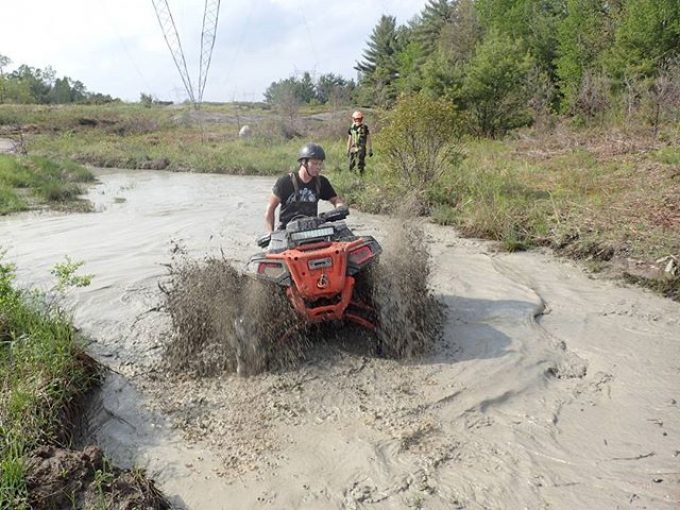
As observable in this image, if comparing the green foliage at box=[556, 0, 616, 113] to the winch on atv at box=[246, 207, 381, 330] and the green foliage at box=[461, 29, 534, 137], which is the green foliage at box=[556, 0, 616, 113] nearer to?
the green foliage at box=[461, 29, 534, 137]

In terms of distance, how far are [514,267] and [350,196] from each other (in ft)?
17.4

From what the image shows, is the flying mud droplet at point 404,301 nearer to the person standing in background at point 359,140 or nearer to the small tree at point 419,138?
the small tree at point 419,138

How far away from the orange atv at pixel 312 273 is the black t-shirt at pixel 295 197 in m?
0.62

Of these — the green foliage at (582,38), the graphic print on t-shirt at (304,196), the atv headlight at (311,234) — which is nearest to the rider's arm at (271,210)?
the graphic print on t-shirt at (304,196)

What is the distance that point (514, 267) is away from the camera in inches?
308

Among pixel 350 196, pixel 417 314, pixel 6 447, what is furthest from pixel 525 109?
pixel 6 447

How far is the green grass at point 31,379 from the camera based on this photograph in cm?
326

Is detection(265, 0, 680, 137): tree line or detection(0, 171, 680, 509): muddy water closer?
detection(0, 171, 680, 509): muddy water

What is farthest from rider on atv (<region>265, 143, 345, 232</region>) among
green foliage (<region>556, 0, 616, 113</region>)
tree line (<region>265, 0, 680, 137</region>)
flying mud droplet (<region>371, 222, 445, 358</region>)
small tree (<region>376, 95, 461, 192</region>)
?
green foliage (<region>556, 0, 616, 113</region>)

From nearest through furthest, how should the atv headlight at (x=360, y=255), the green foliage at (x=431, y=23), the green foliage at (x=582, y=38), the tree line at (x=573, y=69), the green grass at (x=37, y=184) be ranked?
1. the atv headlight at (x=360, y=255)
2. the green grass at (x=37, y=184)
3. the tree line at (x=573, y=69)
4. the green foliage at (x=582, y=38)
5. the green foliage at (x=431, y=23)

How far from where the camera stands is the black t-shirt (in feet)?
18.7

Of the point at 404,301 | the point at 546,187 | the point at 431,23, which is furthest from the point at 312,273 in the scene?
the point at 431,23

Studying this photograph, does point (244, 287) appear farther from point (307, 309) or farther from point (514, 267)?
point (514, 267)

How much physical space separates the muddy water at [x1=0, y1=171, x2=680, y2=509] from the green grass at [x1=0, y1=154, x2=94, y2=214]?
748 cm
